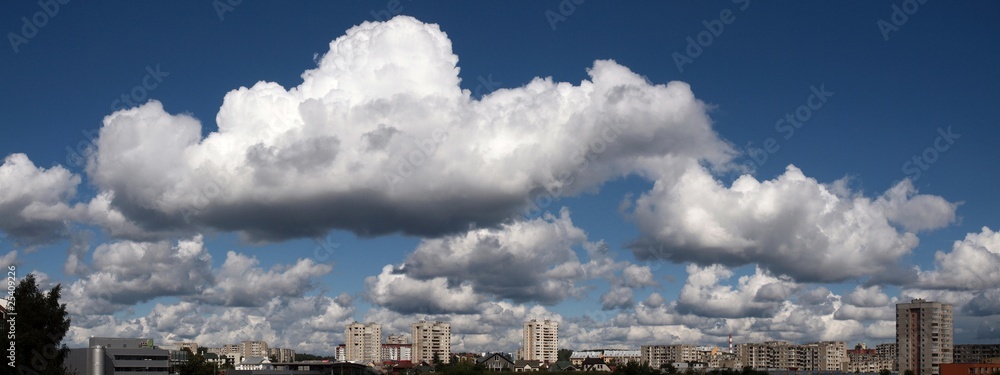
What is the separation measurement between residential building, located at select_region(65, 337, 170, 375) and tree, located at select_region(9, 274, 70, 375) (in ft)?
246

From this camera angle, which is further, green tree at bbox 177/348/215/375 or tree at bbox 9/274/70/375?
green tree at bbox 177/348/215/375

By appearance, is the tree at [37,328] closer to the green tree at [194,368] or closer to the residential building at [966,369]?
the green tree at [194,368]

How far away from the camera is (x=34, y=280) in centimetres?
7119

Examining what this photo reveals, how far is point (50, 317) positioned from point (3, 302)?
190ft

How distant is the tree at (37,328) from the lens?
66.6 metres

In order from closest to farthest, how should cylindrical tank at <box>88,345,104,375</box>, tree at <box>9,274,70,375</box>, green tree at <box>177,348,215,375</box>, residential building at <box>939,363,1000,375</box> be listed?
tree at <box>9,274,70,375</box>
cylindrical tank at <box>88,345,104,375</box>
residential building at <box>939,363,1000,375</box>
green tree at <box>177,348,215,375</box>

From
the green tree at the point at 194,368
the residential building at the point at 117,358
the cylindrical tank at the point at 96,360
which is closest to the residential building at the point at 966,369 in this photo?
the green tree at the point at 194,368

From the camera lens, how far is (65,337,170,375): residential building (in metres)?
143

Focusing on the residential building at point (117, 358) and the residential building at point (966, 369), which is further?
the residential building at point (966, 369)

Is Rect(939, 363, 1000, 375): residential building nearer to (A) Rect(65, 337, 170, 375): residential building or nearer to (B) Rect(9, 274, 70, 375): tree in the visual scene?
(A) Rect(65, 337, 170, 375): residential building

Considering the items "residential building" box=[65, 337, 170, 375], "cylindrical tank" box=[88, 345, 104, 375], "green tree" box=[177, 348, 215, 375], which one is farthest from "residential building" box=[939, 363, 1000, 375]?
"cylindrical tank" box=[88, 345, 104, 375]

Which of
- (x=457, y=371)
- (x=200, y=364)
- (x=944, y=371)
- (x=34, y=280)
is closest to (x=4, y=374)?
(x=34, y=280)

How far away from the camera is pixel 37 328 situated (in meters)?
69.3

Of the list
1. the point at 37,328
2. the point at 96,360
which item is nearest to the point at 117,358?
the point at 96,360
